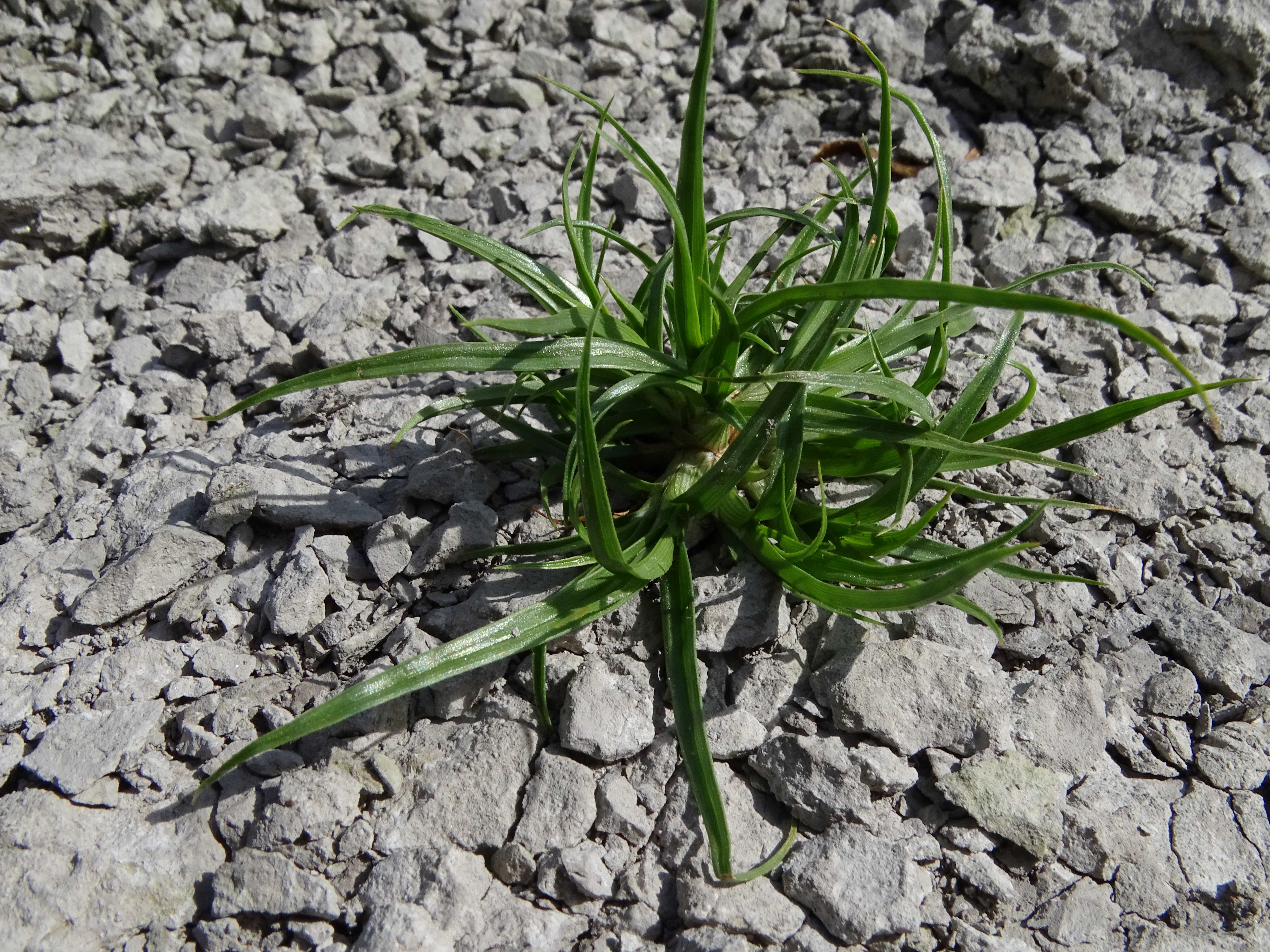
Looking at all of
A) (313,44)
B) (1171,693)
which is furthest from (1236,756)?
(313,44)

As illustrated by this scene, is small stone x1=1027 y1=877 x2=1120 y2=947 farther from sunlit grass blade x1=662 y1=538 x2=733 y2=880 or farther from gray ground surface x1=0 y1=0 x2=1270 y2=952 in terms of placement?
sunlit grass blade x1=662 y1=538 x2=733 y2=880

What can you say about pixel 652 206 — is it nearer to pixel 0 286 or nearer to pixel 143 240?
pixel 143 240

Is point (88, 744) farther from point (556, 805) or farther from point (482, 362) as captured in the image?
point (482, 362)

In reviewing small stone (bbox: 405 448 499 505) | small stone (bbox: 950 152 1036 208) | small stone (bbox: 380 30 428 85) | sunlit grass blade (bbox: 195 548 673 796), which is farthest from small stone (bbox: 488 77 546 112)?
sunlit grass blade (bbox: 195 548 673 796)

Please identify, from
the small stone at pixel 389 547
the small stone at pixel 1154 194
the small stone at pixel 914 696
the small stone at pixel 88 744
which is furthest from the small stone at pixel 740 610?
the small stone at pixel 1154 194

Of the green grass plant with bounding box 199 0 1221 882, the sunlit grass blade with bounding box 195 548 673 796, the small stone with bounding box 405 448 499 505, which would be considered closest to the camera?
the sunlit grass blade with bounding box 195 548 673 796

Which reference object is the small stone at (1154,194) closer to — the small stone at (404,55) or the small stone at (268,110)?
the small stone at (404,55)

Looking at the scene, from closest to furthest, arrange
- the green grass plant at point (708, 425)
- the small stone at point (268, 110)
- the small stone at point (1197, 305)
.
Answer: the green grass plant at point (708, 425)
the small stone at point (1197, 305)
the small stone at point (268, 110)

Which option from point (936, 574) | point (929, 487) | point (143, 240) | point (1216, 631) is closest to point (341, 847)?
point (936, 574)
